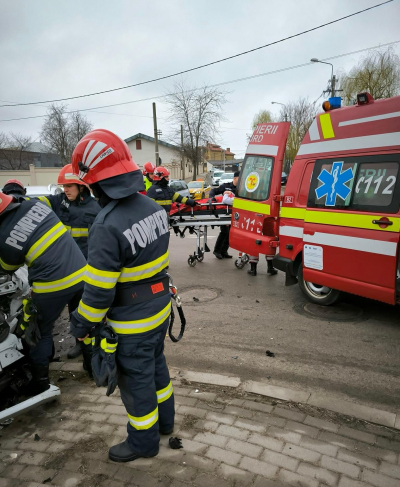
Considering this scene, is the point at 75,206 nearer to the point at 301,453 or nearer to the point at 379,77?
the point at 301,453

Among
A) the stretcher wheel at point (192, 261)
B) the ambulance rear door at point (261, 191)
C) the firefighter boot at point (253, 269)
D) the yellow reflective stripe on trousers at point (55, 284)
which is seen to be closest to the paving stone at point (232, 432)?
the yellow reflective stripe on trousers at point (55, 284)

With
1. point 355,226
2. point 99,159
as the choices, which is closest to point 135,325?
point 99,159

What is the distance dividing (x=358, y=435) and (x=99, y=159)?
2578 mm

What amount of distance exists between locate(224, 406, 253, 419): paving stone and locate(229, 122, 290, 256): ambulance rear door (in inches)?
142

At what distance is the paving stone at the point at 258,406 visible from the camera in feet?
9.91

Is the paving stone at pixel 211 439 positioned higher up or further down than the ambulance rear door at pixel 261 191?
further down

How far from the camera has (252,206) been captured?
657 cm

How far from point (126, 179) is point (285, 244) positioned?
388 cm

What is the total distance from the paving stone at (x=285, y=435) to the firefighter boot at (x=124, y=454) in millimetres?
846

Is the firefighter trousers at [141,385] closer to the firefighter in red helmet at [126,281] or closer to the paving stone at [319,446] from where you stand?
the firefighter in red helmet at [126,281]

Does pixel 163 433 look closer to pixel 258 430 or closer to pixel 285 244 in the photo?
pixel 258 430

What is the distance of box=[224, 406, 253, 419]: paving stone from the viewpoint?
2.96 m

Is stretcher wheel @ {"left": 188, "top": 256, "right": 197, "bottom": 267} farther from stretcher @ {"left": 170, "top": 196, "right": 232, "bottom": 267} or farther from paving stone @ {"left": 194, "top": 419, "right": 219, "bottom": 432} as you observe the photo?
paving stone @ {"left": 194, "top": 419, "right": 219, "bottom": 432}

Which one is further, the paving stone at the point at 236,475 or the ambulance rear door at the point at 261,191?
the ambulance rear door at the point at 261,191
